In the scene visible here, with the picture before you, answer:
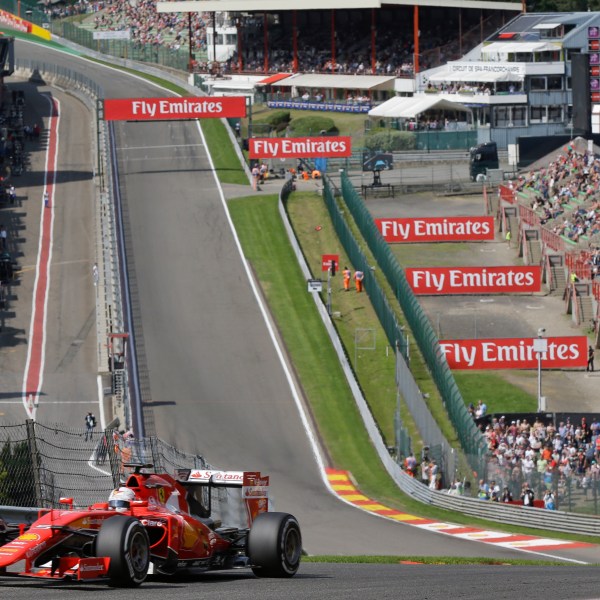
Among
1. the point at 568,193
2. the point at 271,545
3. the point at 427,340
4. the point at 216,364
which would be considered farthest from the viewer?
the point at 568,193

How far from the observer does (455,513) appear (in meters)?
37.8

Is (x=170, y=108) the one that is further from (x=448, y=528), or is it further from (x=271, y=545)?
Answer: (x=271, y=545)

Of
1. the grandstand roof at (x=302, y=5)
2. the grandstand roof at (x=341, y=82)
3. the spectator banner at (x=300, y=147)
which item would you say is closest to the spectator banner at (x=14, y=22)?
the grandstand roof at (x=302, y=5)

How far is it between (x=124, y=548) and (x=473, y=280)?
45925mm

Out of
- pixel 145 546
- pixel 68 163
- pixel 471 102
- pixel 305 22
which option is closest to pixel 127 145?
pixel 68 163

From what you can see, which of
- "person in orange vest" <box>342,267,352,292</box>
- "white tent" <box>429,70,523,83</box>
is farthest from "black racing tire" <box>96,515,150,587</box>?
"white tent" <box>429,70,523,83</box>

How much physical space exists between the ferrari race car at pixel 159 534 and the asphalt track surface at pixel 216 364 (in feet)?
2.90

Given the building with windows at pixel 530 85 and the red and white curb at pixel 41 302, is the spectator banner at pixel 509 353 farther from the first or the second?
the building with windows at pixel 530 85

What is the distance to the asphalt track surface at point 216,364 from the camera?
35469 mm

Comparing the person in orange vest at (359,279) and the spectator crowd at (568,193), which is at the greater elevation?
the spectator crowd at (568,193)

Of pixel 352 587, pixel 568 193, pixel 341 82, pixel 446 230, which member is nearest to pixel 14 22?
pixel 341 82

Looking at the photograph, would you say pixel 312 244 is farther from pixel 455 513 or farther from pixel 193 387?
pixel 455 513

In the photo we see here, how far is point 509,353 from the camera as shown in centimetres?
4978

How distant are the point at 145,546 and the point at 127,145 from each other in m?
75.6
